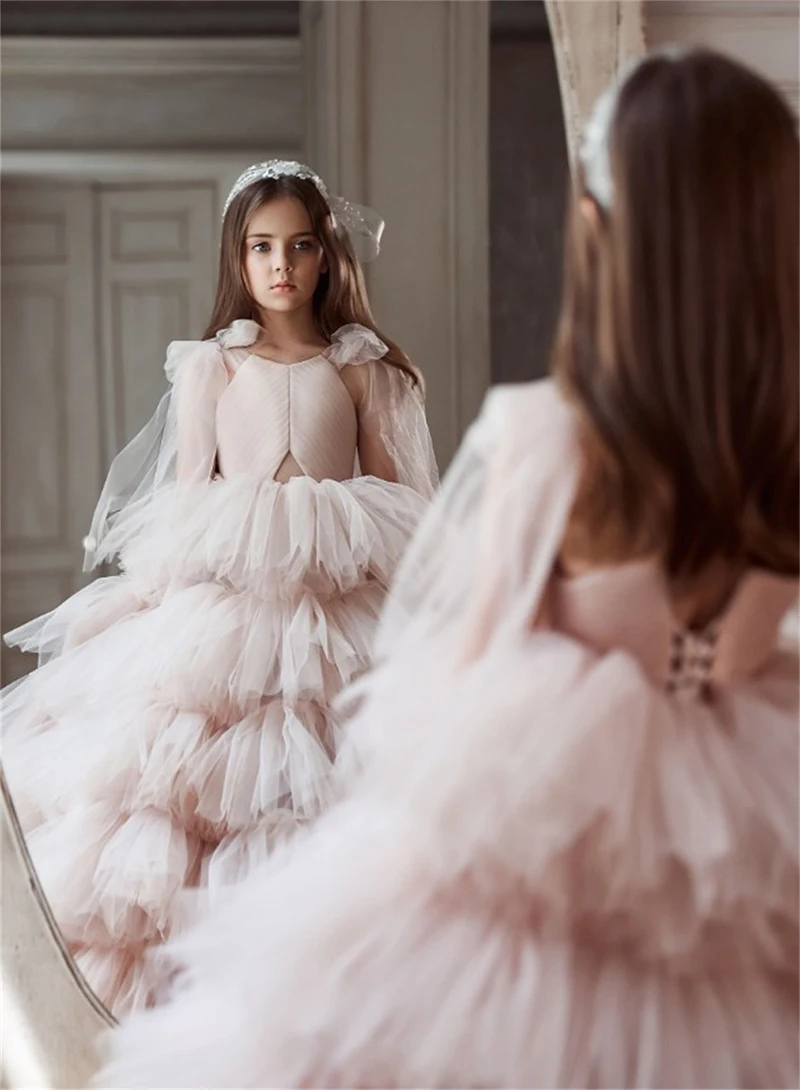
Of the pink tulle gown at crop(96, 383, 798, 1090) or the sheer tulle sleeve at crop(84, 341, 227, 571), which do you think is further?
the sheer tulle sleeve at crop(84, 341, 227, 571)

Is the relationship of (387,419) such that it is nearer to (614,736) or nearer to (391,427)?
(391,427)

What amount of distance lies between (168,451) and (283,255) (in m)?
0.20

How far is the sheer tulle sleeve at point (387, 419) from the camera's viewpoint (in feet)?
3.53

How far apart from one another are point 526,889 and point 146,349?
2.02ft

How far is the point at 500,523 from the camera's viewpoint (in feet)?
2.49

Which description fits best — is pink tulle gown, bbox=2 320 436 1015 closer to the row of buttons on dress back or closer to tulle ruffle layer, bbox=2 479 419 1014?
tulle ruffle layer, bbox=2 479 419 1014

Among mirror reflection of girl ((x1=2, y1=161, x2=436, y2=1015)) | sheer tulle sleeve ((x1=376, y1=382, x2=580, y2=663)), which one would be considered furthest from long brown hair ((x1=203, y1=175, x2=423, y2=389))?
sheer tulle sleeve ((x1=376, y1=382, x2=580, y2=663))

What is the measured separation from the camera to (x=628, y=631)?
0.77 metres

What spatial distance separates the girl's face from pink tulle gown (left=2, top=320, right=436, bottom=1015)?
1.6 inches

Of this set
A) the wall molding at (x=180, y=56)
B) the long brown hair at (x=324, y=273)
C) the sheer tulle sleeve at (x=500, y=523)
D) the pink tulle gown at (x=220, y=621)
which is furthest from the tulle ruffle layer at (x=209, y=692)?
the wall molding at (x=180, y=56)

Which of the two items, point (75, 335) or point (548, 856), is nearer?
point (548, 856)

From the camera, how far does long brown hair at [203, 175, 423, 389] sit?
3.53ft

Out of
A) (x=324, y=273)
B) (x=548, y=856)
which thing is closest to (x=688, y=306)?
(x=548, y=856)

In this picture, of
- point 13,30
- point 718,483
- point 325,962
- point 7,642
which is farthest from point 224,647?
point 13,30
